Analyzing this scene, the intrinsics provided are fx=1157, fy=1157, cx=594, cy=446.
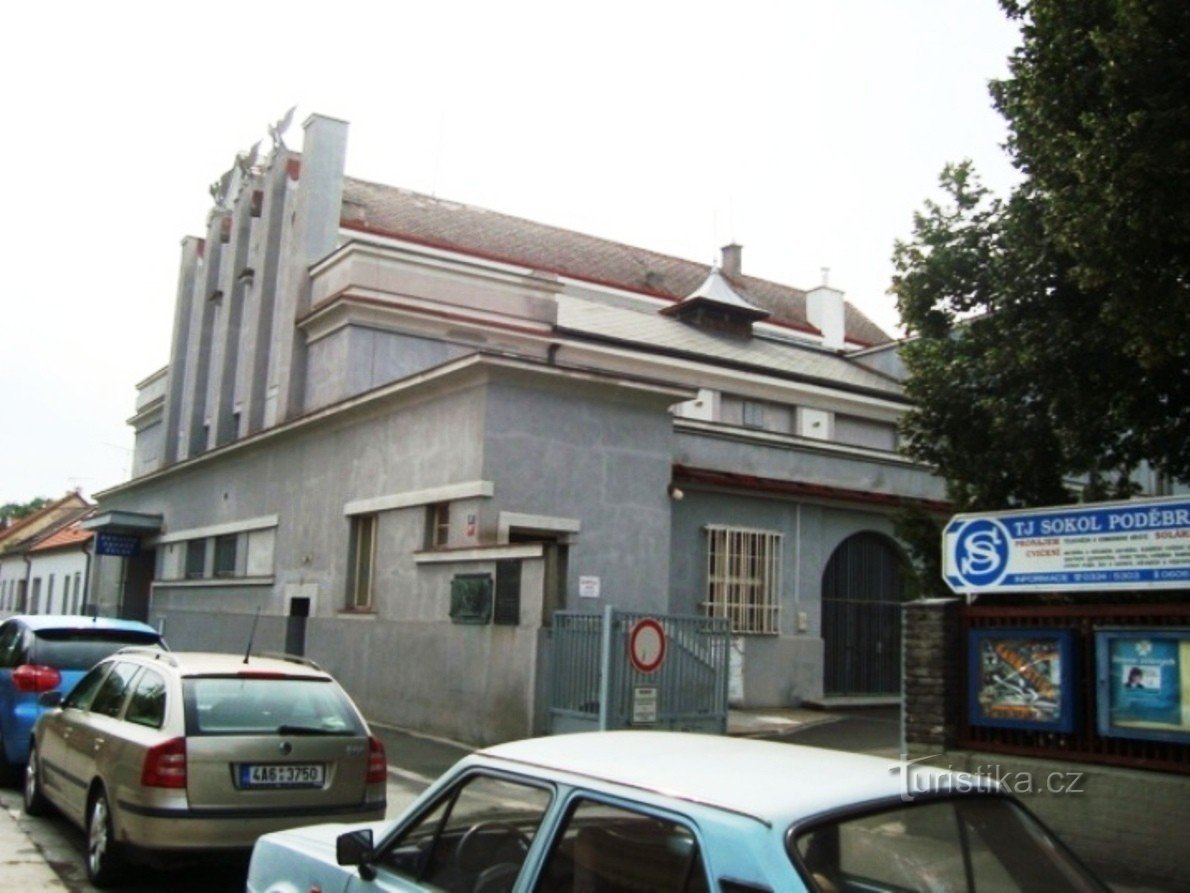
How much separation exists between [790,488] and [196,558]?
16.5m

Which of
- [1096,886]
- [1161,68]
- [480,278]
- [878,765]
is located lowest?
[1096,886]

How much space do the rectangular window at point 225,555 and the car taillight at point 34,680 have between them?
15560 mm

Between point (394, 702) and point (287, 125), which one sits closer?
point (394, 702)

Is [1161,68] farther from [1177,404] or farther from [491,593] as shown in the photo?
[491,593]

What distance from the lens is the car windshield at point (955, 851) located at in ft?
11.1

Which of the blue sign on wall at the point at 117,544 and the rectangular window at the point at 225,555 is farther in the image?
the blue sign on wall at the point at 117,544

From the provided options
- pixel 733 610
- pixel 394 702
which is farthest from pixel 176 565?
pixel 733 610

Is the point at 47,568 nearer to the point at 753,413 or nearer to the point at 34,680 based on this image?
the point at 753,413

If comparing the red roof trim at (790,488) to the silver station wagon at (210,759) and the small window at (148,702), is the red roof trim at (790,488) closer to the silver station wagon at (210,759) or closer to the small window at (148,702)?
the silver station wagon at (210,759)

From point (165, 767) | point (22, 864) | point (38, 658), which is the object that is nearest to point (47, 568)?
point (38, 658)

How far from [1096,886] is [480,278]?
75.5 feet

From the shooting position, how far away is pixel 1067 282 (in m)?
12.0

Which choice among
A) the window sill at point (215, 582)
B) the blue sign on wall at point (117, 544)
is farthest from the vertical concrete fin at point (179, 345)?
the window sill at point (215, 582)

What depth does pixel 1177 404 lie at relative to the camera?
37.8 feet
